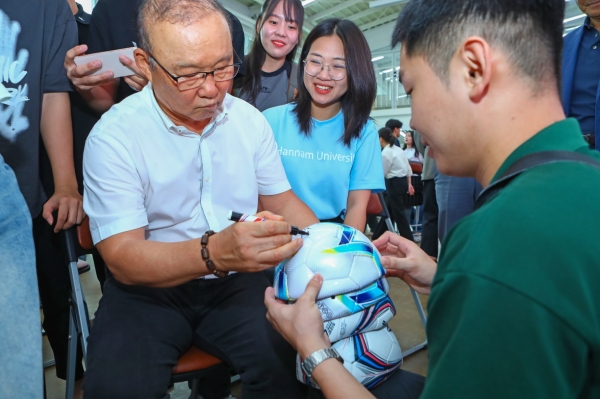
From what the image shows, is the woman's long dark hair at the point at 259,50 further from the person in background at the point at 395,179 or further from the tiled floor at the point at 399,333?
the person in background at the point at 395,179

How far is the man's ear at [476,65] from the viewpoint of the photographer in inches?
30.7

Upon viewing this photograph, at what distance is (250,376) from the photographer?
1442mm

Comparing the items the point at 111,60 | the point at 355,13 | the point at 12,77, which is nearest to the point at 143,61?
the point at 111,60

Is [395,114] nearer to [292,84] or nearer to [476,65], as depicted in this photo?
[292,84]

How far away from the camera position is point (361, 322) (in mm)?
1370

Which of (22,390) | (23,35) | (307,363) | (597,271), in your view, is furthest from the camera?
(23,35)

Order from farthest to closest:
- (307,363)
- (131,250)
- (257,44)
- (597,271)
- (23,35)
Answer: (257,44) < (23,35) < (131,250) < (307,363) < (597,271)

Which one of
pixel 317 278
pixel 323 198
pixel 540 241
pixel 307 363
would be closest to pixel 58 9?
pixel 323 198

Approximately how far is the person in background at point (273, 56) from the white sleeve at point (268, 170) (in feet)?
3.03

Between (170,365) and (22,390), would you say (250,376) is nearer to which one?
(170,365)

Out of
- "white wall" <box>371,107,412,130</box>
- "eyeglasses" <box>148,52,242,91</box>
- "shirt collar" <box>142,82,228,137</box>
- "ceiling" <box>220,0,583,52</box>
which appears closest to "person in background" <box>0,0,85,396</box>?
"shirt collar" <box>142,82,228,137</box>

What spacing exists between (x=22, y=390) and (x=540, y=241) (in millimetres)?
1338

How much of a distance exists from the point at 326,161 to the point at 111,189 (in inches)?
45.1

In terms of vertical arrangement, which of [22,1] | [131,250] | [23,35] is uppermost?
[22,1]
